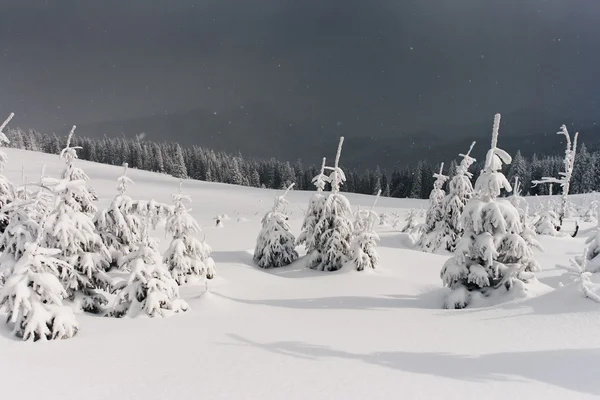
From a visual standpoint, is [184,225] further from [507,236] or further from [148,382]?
[507,236]

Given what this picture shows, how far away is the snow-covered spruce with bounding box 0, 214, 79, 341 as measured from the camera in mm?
8102

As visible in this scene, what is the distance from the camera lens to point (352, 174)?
12794cm

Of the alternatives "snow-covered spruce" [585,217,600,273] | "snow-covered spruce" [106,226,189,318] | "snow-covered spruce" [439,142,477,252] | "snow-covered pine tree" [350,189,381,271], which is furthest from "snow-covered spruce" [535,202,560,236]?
"snow-covered spruce" [106,226,189,318]


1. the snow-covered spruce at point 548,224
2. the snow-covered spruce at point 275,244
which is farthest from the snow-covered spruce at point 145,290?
the snow-covered spruce at point 548,224

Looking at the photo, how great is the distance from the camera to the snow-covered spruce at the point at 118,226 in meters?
15.7

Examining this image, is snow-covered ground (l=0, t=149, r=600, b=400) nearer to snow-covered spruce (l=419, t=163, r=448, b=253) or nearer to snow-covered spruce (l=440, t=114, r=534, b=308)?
snow-covered spruce (l=440, t=114, r=534, b=308)

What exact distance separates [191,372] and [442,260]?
64.7 ft

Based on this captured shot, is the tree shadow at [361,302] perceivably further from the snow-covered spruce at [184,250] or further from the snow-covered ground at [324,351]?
the snow-covered spruce at [184,250]

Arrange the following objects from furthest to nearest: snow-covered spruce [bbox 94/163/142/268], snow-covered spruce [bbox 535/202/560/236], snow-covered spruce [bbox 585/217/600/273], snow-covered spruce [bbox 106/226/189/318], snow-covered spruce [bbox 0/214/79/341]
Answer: snow-covered spruce [bbox 535/202/560/236] < snow-covered spruce [bbox 94/163/142/268] < snow-covered spruce [bbox 585/217/600/273] < snow-covered spruce [bbox 106/226/189/318] < snow-covered spruce [bbox 0/214/79/341]

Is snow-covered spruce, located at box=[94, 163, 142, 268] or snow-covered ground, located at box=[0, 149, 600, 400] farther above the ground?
snow-covered spruce, located at box=[94, 163, 142, 268]

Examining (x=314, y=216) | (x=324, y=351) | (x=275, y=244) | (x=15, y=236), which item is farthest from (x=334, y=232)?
(x=15, y=236)

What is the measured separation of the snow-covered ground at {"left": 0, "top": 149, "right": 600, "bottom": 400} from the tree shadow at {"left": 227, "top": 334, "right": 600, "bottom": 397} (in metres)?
0.02

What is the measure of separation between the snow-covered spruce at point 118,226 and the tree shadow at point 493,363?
9238 millimetres

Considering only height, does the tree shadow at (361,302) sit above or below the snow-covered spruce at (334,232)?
below
